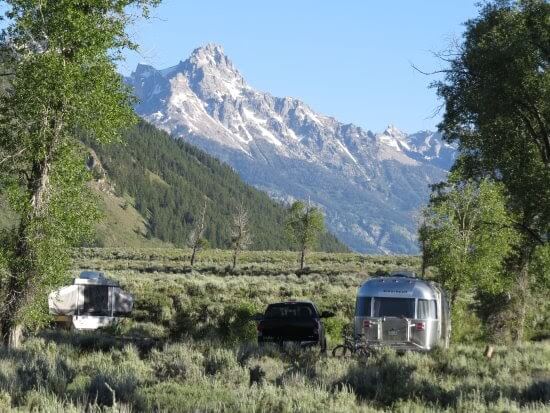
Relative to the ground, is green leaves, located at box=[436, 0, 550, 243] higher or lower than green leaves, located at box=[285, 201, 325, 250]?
lower

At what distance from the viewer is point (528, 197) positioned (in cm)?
1969

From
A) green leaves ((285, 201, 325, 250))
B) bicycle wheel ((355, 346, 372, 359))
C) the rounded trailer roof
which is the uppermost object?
green leaves ((285, 201, 325, 250))

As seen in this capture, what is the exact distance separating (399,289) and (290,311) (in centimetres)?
386

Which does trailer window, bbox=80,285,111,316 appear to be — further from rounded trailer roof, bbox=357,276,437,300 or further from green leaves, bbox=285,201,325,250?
green leaves, bbox=285,201,325,250

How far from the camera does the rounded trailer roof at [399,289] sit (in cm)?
2252

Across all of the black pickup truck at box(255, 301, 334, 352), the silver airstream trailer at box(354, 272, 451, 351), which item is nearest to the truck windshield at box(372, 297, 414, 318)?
the silver airstream trailer at box(354, 272, 451, 351)

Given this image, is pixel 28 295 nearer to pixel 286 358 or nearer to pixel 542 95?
pixel 286 358

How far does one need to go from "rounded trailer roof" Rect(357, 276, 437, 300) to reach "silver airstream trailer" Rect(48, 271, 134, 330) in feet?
40.8

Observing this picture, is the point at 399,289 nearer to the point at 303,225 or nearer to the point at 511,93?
the point at 511,93

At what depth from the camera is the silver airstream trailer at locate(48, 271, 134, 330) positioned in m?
29.5

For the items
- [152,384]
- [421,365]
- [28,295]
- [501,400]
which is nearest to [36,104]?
[28,295]

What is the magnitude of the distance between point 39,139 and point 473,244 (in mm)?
18881

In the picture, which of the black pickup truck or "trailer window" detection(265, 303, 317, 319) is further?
"trailer window" detection(265, 303, 317, 319)

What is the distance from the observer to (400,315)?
22328mm
